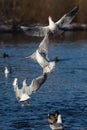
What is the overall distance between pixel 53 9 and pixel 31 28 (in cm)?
5327

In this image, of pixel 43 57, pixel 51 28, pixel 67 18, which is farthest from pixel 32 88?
pixel 67 18

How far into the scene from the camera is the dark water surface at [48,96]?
1850 cm

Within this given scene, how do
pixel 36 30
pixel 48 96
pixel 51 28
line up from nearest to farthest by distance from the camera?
pixel 51 28
pixel 36 30
pixel 48 96

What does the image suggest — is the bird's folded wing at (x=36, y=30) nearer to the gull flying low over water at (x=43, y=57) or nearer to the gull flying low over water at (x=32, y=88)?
the gull flying low over water at (x=43, y=57)

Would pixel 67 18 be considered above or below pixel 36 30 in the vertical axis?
above

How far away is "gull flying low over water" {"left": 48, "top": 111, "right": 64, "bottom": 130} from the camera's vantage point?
1714 centimetres

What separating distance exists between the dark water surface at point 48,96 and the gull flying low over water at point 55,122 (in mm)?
211

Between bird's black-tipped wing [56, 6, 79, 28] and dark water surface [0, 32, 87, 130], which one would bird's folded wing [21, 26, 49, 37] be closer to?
bird's black-tipped wing [56, 6, 79, 28]

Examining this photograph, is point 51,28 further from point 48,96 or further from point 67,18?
point 48,96

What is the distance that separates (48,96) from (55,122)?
204 inches

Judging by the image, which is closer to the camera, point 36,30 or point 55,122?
point 55,122

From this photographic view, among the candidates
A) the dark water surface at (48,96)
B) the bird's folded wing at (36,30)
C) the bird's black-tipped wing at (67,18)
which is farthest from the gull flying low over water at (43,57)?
the dark water surface at (48,96)

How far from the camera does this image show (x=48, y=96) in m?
22.8

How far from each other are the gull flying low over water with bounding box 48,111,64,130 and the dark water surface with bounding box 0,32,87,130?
211 millimetres
